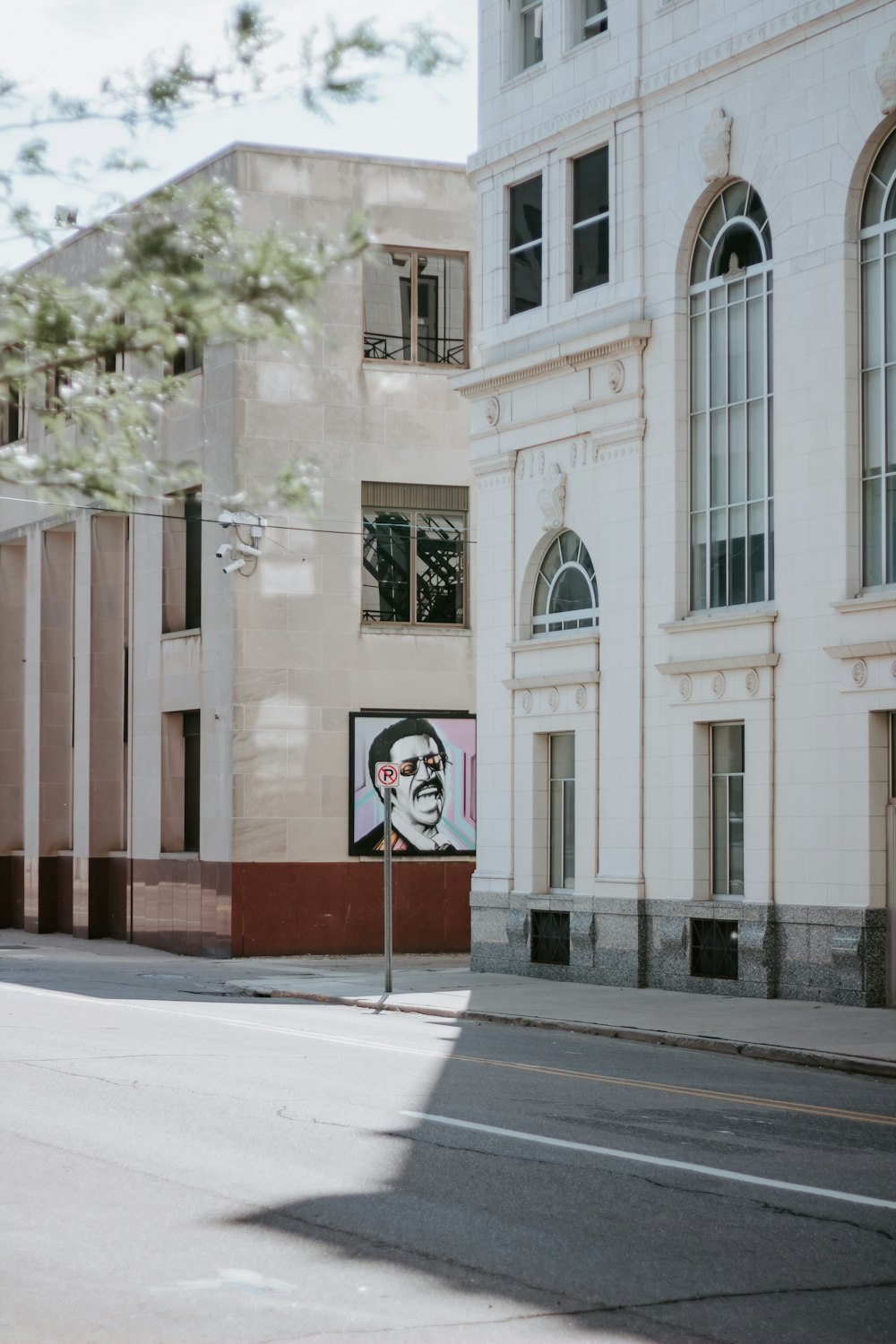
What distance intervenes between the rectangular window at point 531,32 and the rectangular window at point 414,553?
8396mm

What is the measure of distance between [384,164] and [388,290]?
2.25 metres

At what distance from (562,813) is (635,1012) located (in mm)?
5454

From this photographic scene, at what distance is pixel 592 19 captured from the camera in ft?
83.5

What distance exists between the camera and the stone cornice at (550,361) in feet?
78.7

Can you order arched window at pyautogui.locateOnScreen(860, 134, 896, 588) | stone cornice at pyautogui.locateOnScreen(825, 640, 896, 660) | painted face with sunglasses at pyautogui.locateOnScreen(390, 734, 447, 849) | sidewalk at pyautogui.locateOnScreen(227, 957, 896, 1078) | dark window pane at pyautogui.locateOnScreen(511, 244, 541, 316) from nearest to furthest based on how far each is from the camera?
sidewalk at pyautogui.locateOnScreen(227, 957, 896, 1078) < stone cornice at pyautogui.locateOnScreen(825, 640, 896, 660) < arched window at pyautogui.locateOnScreen(860, 134, 896, 588) < dark window pane at pyautogui.locateOnScreen(511, 244, 541, 316) < painted face with sunglasses at pyautogui.locateOnScreen(390, 734, 447, 849)

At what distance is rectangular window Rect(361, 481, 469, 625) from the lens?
3259cm

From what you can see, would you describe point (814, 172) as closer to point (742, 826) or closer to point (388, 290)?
point (742, 826)

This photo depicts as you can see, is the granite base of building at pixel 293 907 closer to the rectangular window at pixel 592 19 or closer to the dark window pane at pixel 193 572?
the dark window pane at pixel 193 572

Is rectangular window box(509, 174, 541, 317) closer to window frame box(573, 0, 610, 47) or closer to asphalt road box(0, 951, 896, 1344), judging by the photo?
window frame box(573, 0, 610, 47)

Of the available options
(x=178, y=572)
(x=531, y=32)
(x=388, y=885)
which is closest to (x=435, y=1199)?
(x=388, y=885)

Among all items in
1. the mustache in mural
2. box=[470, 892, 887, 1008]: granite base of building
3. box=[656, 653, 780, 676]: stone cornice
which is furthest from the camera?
the mustache in mural

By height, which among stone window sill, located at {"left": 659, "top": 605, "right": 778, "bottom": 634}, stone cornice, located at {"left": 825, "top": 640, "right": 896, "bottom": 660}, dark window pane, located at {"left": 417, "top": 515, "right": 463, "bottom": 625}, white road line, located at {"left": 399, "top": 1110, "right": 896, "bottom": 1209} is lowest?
white road line, located at {"left": 399, "top": 1110, "right": 896, "bottom": 1209}

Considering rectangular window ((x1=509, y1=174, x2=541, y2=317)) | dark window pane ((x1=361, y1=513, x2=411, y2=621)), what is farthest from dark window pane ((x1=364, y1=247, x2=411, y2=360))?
rectangular window ((x1=509, y1=174, x2=541, y2=317))

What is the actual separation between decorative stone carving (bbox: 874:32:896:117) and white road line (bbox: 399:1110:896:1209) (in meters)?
13.3
